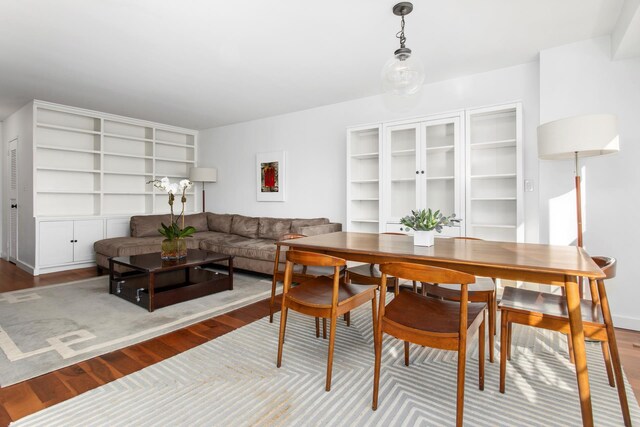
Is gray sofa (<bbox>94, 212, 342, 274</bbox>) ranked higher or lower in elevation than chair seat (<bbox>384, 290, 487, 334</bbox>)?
higher

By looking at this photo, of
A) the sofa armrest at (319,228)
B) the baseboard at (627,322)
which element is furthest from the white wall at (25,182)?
the baseboard at (627,322)

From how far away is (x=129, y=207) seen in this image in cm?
600

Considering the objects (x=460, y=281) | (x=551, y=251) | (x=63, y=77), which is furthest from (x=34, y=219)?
(x=551, y=251)

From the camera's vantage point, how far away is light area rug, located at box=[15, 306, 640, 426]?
1616mm

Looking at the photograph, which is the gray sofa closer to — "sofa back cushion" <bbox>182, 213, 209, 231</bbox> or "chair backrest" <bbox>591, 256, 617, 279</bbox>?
"sofa back cushion" <bbox>182, 213, 209, 231</bbox>

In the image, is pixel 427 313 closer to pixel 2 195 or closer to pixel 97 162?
pixel 97 162

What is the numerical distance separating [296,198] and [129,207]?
316 centimetres

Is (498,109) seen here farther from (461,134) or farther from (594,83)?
(594,83)

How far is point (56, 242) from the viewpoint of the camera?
4781 millimetres

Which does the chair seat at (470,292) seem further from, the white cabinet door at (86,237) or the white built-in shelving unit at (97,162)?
the white built-in shelving unit at (97,162)

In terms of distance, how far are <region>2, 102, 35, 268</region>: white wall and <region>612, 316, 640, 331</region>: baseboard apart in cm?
688

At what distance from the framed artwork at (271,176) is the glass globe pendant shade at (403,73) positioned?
3298 mm

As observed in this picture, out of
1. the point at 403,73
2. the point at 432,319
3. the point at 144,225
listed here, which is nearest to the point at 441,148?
the point at 403,73

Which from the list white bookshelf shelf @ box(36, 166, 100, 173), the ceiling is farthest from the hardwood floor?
white bookshelf shelf @ box(36, 166, 100, 173)
